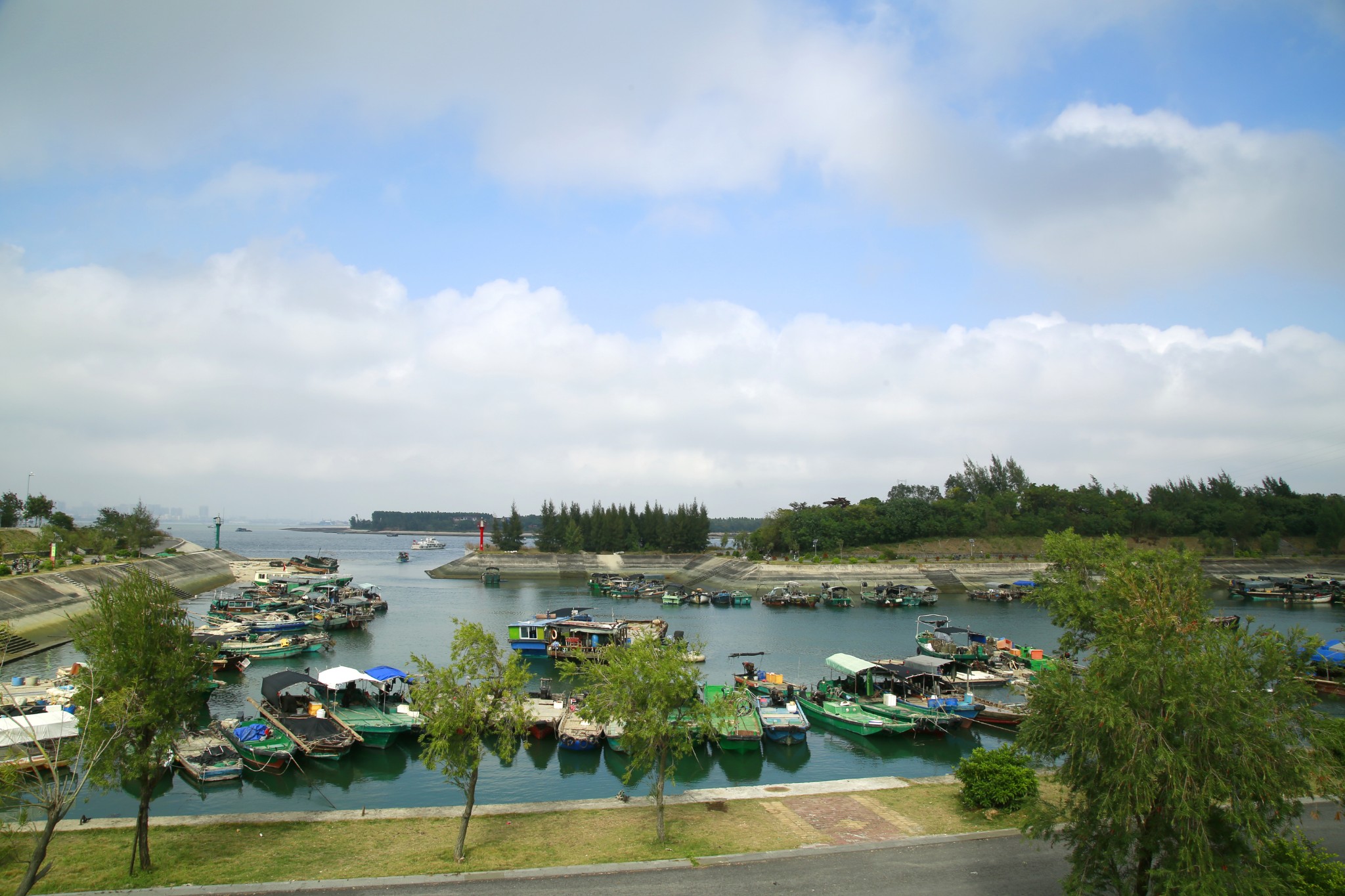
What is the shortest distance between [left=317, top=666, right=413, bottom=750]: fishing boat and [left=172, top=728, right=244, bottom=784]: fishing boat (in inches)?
184

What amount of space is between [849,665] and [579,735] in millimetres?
15466

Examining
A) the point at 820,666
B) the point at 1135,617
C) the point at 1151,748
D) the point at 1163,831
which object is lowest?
the point at 820,666

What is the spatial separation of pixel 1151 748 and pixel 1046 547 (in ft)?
84.1

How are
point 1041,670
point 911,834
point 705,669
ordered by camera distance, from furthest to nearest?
point 705,669
point 911,834
point 1041,670

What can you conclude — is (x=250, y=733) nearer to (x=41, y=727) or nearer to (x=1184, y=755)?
(x=41, y=727)

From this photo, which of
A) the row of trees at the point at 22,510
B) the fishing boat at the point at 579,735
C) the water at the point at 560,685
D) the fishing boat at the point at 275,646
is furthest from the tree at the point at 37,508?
the fishing boat at the point at 579,735

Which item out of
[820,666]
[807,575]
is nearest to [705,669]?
[820,666]

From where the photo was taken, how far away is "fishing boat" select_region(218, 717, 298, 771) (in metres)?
28.6

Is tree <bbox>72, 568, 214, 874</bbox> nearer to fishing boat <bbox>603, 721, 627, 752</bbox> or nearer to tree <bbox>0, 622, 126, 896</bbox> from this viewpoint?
tree <bbox>0, 622, 126, 896</bbox>

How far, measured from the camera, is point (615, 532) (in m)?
146

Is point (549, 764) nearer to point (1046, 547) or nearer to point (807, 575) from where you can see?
point (1046, 547)

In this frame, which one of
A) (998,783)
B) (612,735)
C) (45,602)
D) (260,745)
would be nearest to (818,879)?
(998,783)

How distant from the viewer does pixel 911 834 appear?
19000 millimetres

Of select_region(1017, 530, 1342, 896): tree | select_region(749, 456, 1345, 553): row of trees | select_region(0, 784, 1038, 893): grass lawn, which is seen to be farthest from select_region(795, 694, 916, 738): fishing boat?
select_region(749, 456, 1345, 553): row of trees
